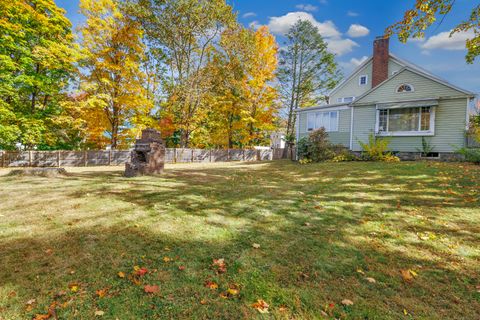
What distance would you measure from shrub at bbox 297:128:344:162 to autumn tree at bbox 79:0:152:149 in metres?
11.5

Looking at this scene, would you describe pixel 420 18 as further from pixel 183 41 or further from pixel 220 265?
pixel 183 41

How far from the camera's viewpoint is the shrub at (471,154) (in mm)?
10603

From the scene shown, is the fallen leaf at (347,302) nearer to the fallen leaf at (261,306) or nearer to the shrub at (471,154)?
the fallen leaf at (261,306)

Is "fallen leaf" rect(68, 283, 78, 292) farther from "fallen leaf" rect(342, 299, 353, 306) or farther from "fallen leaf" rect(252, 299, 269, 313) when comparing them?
"fallen leaf" rect(342, 299, 353, 306)

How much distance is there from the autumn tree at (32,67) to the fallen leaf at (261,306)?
16601 mm

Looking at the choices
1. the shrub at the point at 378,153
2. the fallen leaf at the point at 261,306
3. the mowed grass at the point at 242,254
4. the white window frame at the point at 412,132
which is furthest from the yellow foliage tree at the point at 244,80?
the fallen leaf at the point at 261,306

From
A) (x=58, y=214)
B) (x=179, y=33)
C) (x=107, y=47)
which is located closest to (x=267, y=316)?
(x=58, y=214)

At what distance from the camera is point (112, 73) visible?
1694cm

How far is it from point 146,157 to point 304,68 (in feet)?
74.3

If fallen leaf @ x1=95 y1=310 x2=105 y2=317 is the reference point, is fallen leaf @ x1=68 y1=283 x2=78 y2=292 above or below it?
above

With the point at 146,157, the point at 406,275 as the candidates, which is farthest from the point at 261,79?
the point at 406,275

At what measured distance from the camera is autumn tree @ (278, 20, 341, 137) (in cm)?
2605

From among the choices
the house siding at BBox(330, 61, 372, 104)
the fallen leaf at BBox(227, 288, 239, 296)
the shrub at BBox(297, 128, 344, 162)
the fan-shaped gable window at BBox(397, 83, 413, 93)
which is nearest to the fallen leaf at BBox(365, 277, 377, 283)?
the fallen leaf at BBox(227, 288, 239, 296)

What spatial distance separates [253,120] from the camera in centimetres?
2336
